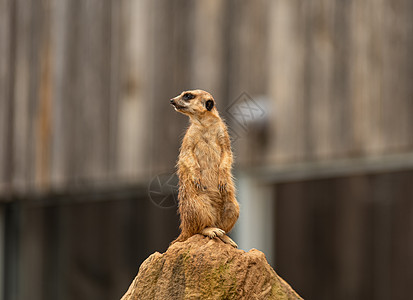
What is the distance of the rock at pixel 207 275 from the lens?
2799 millimetres

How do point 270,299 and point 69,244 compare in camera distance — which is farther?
point 69,244

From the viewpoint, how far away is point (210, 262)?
281 centimetres

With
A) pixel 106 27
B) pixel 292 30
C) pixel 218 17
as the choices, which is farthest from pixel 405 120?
pixel 106 27

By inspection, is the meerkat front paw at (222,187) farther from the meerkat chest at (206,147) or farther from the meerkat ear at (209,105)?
the meerkat ear at (209,105)

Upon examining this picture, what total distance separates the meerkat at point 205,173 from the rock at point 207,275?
8 centimetres

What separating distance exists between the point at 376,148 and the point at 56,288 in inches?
175

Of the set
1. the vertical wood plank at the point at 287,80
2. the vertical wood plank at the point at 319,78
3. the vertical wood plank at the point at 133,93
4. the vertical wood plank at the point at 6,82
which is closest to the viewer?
the vertical wood plank at the point at 319,78

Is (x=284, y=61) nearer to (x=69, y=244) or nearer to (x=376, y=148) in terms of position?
(x=376, y=148)

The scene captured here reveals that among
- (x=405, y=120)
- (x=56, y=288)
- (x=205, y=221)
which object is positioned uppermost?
(x=405, y=120)

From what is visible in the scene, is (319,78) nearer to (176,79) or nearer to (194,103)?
(176,79)

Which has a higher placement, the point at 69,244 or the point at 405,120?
the point at 405,120

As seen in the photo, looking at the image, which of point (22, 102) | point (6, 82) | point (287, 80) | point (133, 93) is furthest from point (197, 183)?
point (6, 82)

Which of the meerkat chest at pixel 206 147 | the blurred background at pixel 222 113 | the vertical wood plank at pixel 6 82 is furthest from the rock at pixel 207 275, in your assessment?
the vertical wood plank at pixel 6 82

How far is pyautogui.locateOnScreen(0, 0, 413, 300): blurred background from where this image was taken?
6477 millimetres
